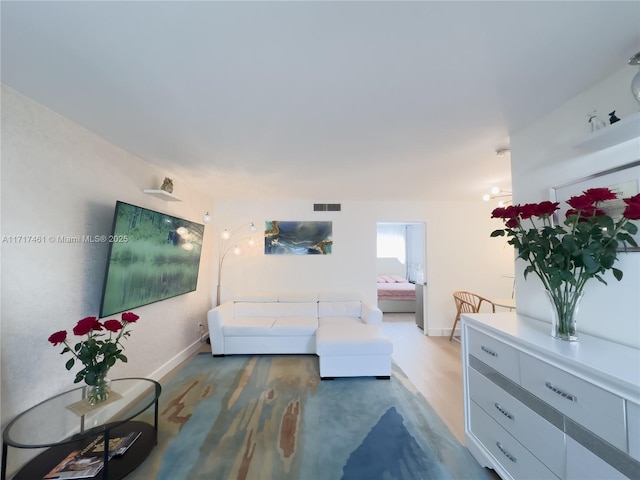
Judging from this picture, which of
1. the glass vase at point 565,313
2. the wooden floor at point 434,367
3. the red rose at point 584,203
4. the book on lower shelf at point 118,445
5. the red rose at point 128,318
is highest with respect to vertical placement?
the red rose at point 584,203

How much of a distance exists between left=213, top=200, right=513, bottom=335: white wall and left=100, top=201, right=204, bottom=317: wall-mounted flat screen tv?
123cm

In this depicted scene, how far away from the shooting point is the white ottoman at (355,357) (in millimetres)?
2859

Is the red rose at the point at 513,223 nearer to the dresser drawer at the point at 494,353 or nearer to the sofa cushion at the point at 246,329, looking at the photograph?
the dresser drawer at the point at 494,353

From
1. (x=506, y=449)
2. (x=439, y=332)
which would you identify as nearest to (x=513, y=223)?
(x=506, y=449)

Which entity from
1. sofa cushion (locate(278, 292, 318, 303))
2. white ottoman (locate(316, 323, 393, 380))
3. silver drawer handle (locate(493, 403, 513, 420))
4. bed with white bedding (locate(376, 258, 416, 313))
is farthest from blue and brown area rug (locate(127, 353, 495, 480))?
bed with white bedding (locate(376, 258, 416, 313))

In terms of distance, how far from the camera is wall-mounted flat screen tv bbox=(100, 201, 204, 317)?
205 cm

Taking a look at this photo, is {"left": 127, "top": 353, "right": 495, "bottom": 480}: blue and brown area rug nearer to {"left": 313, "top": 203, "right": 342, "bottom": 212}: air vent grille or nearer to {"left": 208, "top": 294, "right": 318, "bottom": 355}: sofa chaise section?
{"left": 208, "top": 294, "right": 318, "bottom": 355}: sofa chaise section

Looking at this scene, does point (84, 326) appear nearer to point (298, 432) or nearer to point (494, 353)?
point (298, 432)

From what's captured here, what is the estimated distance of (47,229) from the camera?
1.68 m

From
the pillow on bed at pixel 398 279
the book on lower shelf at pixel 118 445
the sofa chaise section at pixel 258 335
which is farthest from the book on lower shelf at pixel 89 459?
the pillow on bed at pixel 398 279

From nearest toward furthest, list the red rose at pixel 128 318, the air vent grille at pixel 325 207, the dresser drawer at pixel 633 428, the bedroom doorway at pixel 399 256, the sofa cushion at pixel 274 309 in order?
the dresser drawer at pixel 633 428 → the red rose at pixel 128 318 → the sofa cushion at pixel 274 309 → the air vent grille at pixel 325 207 → the bedroom doorway at pixel 399 256

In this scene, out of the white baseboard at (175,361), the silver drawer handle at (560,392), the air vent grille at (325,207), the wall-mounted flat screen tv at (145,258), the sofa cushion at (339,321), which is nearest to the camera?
the silver drawer handle at (560,392)

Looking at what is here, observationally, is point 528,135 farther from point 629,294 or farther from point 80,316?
point 80,316

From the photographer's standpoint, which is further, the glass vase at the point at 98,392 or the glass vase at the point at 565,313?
the glass vase at the point at 98,392
